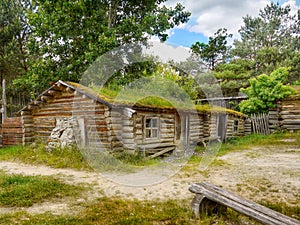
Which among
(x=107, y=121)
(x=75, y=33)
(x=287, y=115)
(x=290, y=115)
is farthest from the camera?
(x=287, y=115)

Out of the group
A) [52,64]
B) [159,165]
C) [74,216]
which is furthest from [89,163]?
[52,64]

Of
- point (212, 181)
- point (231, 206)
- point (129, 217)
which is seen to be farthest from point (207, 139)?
point (231, 206)

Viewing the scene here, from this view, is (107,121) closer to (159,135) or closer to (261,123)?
(159,135)

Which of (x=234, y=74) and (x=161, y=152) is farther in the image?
(x=234, y=74)

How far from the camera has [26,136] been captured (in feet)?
41.4

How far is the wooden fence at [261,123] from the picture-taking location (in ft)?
63.7

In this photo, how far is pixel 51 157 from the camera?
9.67 meters

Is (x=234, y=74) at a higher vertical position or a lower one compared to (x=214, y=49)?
lower

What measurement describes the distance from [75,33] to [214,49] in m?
20.9

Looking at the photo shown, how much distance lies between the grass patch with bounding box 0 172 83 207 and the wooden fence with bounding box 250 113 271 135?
17904mm

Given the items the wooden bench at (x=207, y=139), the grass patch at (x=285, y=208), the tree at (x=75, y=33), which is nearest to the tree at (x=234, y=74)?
the tree at (x=75, y=33)

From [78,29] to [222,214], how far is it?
16.9 meters

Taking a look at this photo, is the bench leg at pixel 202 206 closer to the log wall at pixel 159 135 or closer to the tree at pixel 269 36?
the log wall at pixel 159 135

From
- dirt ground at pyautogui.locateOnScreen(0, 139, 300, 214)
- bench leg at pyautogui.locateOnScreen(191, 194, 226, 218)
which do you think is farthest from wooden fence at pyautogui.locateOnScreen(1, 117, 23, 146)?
bench leg at pyautogui.locateOnScreen(191, 194, 226, 218)
